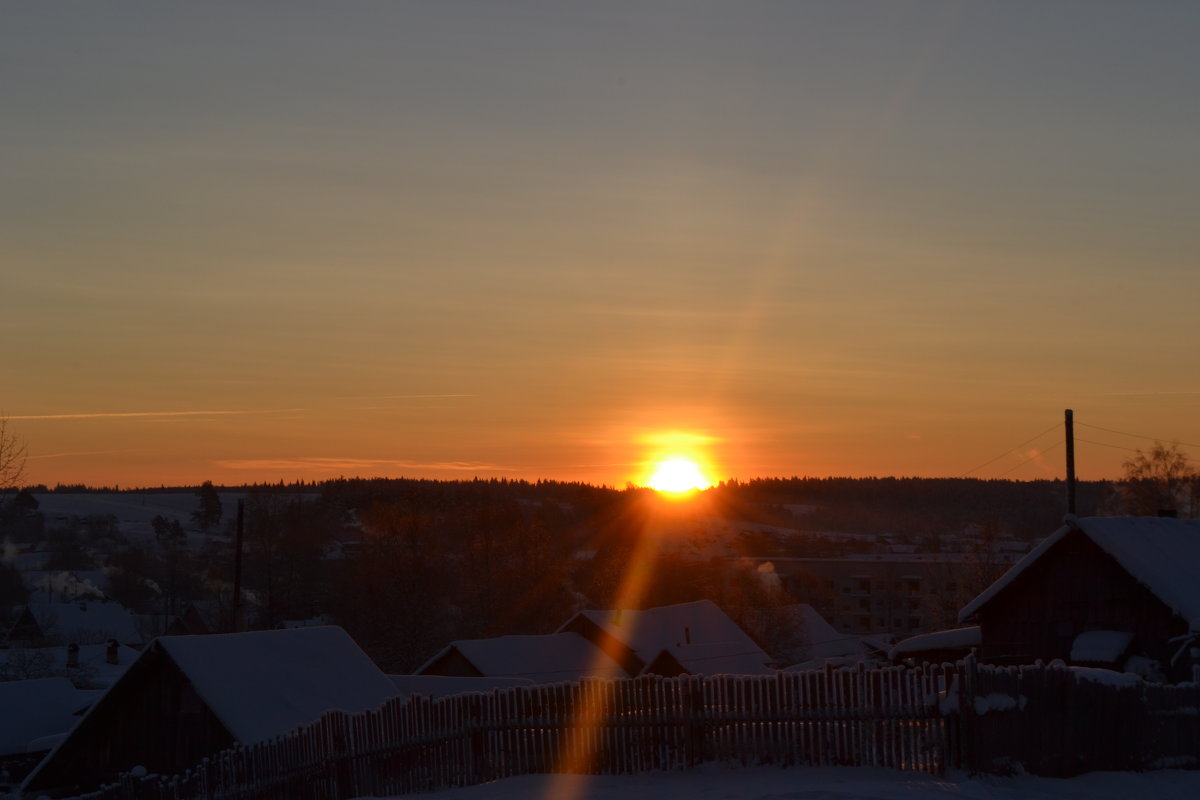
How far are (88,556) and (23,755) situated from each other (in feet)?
485

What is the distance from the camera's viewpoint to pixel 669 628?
220 feet

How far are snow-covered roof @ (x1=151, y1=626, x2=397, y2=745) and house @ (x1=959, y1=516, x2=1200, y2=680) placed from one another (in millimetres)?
15582

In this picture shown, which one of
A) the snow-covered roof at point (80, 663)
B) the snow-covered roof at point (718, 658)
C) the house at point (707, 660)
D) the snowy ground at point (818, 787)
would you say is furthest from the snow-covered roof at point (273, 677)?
the snow-covered roof at point (80, 663)

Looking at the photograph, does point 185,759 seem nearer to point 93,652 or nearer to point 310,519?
point 93,652

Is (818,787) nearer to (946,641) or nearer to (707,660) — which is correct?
(946,641)

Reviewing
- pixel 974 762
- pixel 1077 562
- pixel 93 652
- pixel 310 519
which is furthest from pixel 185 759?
pixel 310 519

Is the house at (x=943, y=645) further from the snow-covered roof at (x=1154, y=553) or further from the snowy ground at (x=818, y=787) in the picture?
the snowy ground at (x=818, y=787)

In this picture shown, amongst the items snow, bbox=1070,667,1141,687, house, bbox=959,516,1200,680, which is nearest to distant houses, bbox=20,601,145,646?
house, bbox=959,516,1200,680

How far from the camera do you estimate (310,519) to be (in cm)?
11575

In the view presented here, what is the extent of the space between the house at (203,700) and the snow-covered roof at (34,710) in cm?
1005

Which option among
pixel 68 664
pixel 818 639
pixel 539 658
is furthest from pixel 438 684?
pixel 818 639

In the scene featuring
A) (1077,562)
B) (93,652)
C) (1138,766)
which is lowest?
(93,652)

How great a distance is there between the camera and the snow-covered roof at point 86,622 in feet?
311

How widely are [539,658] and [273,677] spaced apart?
29.4 meters
